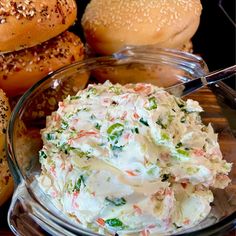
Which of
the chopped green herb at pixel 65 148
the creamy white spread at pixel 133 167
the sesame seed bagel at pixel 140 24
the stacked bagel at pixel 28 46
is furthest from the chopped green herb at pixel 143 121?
the sesame seed bagel at pixel 140 24

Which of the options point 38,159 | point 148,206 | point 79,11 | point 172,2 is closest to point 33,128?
point 38,159

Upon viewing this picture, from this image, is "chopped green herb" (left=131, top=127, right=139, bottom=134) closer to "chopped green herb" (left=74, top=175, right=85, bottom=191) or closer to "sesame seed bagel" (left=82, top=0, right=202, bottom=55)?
"chopped green herb" (left=74, top=175, right=85, bottom=191)

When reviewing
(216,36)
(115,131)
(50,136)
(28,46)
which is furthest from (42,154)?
(216,36)

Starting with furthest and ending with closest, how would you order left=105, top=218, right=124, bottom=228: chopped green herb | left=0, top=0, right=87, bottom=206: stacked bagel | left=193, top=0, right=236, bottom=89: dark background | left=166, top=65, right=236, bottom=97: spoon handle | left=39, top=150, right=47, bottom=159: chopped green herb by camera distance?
left=193, top=0, right=236, bottom=89: dark background → left=166, top=65, right=236, bottom=97: spoon handle → left=0, top=0, right=87, bottom=206: stacked bagel → left=39, top=150, right=47, bottom=159: chopped green herb → left=105, top=218, right=124, bottom=228: chopped green herb

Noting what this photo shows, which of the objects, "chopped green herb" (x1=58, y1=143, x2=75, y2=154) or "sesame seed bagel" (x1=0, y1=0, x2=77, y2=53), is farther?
"sesame seed bagel" (x1=0, y1=0, x2=77, y2=53)

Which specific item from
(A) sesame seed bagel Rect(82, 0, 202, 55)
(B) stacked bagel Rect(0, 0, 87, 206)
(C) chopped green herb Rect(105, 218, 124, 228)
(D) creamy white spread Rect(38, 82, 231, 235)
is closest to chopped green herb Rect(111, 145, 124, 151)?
(D) creamy white spread Rect(38, 82, 231, 235)

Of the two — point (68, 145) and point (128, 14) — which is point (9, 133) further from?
point (128, 14)
